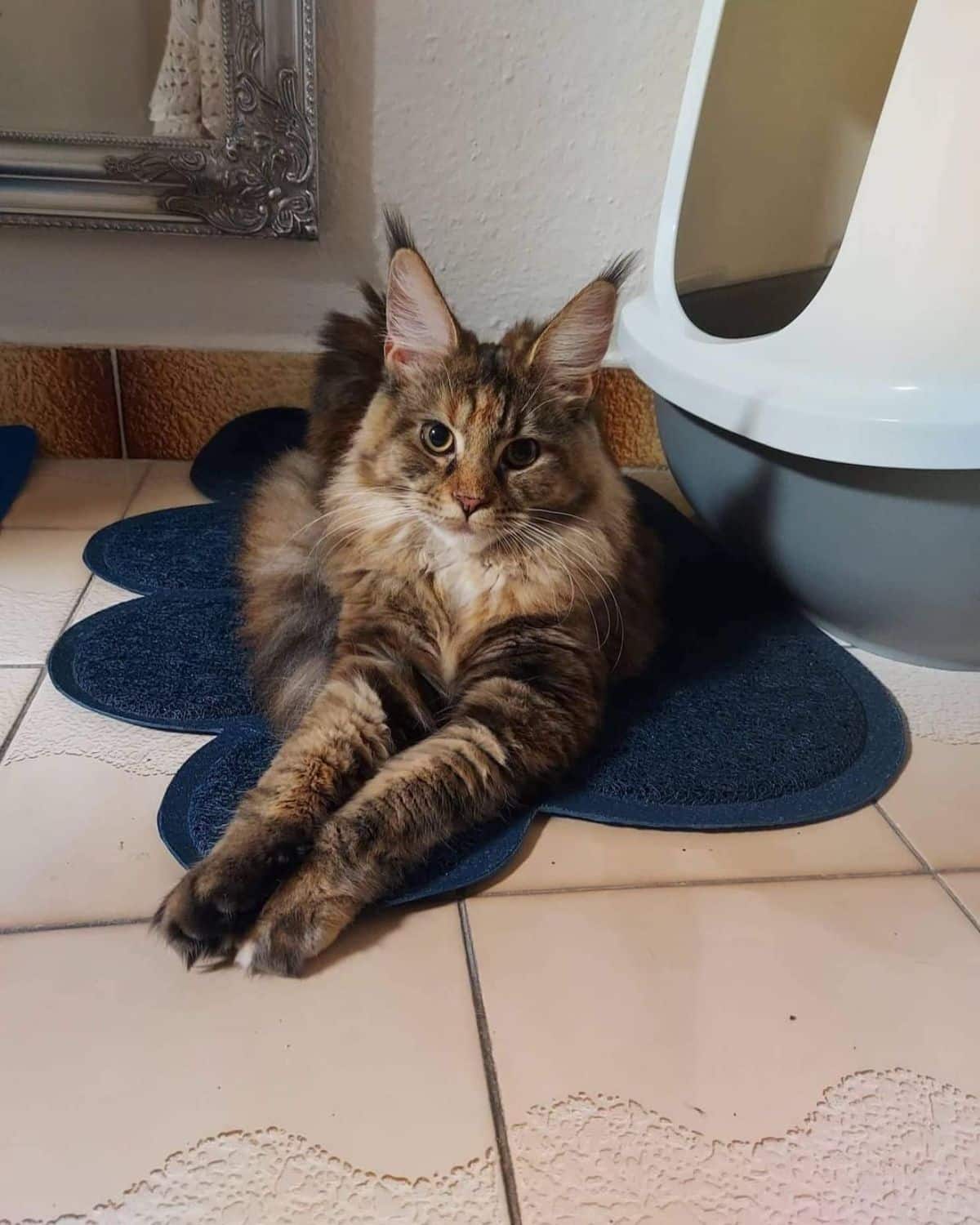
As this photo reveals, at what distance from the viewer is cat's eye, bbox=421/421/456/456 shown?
1.16 meters

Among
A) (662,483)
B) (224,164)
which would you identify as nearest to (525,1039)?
(662,483)

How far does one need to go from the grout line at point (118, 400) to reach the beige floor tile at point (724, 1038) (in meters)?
1.54

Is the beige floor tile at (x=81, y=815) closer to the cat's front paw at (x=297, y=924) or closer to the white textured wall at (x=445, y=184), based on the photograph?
the cat's front paw at (x=297, y=924)

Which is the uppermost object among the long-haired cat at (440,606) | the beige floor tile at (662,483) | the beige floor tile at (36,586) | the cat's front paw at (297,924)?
the long-haired cat at (440,606)

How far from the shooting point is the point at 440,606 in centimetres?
123

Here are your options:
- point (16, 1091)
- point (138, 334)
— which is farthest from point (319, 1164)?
point (138, 334)

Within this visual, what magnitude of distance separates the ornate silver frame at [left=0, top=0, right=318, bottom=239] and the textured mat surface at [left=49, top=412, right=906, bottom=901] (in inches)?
25.9

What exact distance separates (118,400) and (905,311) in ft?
5.27

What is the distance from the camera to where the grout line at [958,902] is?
3.30 ft

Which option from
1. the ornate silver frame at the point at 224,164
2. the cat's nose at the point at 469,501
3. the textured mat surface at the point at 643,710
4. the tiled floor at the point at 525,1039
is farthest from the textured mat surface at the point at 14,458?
the cat's nose at the point at 469,501


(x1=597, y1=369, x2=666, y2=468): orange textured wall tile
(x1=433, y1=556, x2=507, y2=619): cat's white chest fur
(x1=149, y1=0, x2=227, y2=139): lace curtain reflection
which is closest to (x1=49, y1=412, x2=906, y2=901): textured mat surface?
(x1=433, y1=556, x2=507, y2=619): cat's white chest fur

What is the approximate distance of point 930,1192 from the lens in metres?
0.75

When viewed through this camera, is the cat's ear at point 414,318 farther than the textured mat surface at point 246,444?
No

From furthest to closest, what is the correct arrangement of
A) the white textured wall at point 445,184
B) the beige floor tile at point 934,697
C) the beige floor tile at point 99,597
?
the white textured wall at point 445,184, the beige floor tile at point 99,597, the beige floor tile at point 934,697
